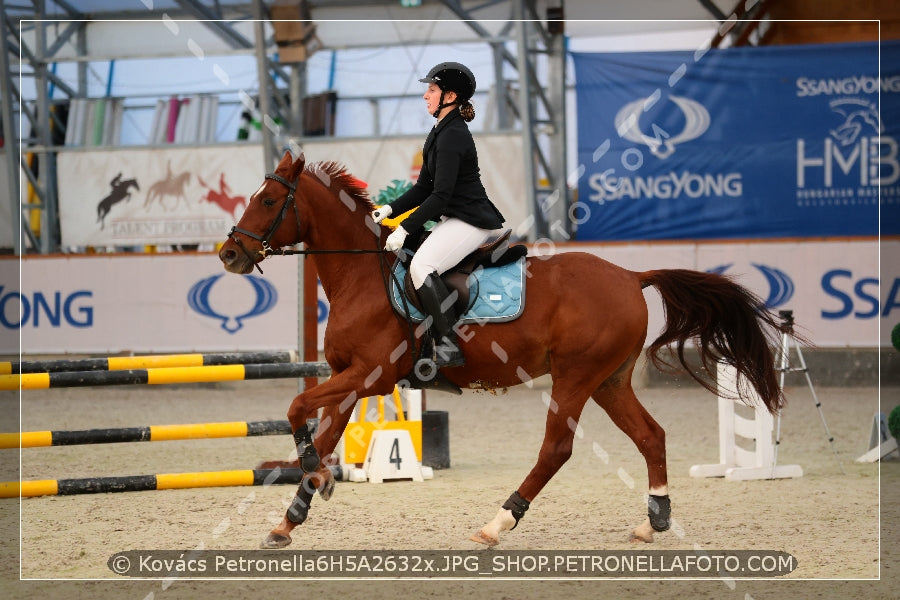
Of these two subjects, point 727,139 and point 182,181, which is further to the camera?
point 182,181

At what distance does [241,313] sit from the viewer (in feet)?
40.3

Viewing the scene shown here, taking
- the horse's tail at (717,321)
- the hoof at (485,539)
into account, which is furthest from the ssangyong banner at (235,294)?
the hoof at (485,539)

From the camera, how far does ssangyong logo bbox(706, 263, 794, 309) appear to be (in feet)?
38.7

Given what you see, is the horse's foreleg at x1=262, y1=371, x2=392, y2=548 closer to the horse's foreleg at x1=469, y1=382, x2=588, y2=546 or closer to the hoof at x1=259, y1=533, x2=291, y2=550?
the hoof at x1=259, y1=533, x2=291, y2=550

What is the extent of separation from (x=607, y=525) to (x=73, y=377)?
3136 millimetres

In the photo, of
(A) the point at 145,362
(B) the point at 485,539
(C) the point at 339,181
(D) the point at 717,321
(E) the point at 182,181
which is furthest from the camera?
(E) the point at 182,181

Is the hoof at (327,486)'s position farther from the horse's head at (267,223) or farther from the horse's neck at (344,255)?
the horse's head at (267,223)

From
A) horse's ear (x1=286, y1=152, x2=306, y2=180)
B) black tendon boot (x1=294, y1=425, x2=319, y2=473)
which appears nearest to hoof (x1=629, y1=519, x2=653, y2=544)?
black tendon boot (x1=294, y1=425, x2=319, y2=473)

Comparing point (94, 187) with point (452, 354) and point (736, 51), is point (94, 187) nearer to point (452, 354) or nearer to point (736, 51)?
point (736, 51)

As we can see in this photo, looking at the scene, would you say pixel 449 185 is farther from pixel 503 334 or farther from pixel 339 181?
pixel 503 334

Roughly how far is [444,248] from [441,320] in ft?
1.12

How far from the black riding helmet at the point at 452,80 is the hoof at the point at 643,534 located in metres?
2.21

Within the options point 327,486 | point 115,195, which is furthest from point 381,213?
point 115,195

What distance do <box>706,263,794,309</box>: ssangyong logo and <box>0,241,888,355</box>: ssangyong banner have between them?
0.4 inches
